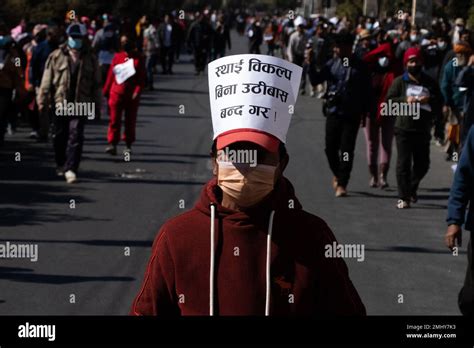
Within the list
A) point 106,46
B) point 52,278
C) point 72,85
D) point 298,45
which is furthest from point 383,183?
point 298,45

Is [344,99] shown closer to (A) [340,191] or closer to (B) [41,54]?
(A) [340,191]

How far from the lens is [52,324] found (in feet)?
12.6

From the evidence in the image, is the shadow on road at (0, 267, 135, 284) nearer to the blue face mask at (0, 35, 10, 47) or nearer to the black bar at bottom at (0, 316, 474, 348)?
the black bar at bottom at (0, 316, 474, 348)

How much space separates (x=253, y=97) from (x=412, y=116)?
11.8 meters

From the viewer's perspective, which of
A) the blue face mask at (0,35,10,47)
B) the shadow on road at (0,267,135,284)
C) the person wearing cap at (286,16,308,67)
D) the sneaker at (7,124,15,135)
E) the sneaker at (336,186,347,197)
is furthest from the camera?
the person wearing cap at (286,16,308,67)

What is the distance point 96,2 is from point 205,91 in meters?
7.51

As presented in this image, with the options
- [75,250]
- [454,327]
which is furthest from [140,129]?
[454,327]

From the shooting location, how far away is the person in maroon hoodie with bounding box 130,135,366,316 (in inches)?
152

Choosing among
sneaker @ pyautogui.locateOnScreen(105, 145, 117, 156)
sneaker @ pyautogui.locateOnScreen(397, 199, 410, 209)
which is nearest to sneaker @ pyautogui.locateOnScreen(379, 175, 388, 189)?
sneaker @ pyautogui.locateOnScreen(397, 199, 410, 209)

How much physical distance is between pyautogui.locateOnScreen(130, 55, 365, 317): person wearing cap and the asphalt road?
557 centimetres

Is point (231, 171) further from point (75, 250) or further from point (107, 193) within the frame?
point (107, 193)

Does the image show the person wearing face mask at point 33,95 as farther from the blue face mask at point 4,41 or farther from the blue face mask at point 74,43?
the blue face mask at point 74,43

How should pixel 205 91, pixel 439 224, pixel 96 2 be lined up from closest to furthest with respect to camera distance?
pixel 439 224
pixel 205 91
pixel 96 2

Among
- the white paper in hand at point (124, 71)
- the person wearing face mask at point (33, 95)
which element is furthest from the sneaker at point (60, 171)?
the person wearing face mask at point (33, 95)
